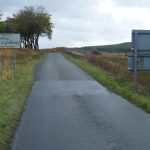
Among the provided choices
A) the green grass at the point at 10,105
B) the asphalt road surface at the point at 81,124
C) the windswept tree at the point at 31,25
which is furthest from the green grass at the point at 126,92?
the windswept tree at the point at 31,25

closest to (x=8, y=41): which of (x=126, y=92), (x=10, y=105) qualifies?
(x=126, y=92)

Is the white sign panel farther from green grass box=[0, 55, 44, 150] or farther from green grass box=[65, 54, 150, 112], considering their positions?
green grass box=[65, 54, 150, 112]

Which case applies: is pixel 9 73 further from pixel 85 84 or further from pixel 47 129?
pixel 47 129

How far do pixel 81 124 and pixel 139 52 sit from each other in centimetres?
945

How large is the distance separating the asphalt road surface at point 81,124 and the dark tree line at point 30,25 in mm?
87956

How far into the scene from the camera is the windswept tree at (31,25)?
349ft

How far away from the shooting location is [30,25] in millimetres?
106688

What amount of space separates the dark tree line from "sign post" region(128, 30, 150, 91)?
280 ft

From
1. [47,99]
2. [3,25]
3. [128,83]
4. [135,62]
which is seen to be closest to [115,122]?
[47,99]

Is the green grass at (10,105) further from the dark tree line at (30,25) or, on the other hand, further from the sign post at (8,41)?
the dark tree line at (30,25)

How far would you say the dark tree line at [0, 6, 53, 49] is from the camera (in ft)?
349

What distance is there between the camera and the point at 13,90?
21.0 m

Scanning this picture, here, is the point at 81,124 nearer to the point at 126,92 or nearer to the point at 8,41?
the point at 126,92

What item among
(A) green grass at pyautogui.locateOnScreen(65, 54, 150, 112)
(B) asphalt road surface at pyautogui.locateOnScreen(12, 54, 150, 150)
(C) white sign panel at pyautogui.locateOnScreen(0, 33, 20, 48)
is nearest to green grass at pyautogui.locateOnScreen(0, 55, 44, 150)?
(B) asphalt road surface at pyautogui.locateOnScreen(12, 54, 150, 150)
